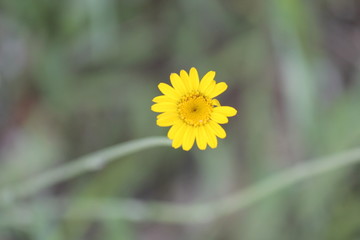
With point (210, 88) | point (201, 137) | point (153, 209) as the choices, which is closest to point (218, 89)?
point (210, 88)

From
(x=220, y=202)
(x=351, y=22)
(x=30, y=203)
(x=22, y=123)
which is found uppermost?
(x=351, y=22)

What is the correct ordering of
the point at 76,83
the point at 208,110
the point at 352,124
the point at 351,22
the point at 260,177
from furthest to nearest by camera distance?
the point at 351,22, the point at 76,83, the point at 260,177, the point at 352,124, the point at 208,110

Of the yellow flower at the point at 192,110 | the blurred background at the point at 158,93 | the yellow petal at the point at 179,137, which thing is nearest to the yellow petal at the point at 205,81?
the yellow flower at the point at 192,110

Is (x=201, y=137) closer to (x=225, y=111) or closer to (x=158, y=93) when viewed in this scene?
(x=225, y=111)

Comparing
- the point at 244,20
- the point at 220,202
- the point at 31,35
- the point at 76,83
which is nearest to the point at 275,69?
the point at 244,20

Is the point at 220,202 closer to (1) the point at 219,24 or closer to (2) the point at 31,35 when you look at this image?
(1) the point at 219,24

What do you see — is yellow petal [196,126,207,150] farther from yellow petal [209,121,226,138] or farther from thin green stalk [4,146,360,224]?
thin green stalk [4,146,360,224]

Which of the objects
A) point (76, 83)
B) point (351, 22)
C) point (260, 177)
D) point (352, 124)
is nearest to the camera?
point (352, 124)
